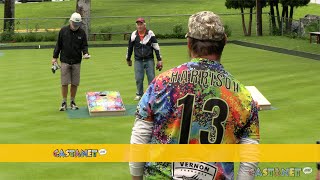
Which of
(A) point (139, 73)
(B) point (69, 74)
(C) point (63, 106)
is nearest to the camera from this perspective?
(B) point (69, 74)

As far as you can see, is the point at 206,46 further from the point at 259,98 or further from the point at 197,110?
the point at 259,98

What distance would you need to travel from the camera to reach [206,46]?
3213mm

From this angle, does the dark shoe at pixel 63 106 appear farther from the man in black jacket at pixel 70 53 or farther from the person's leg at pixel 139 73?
the person's leg at pixel 139 73

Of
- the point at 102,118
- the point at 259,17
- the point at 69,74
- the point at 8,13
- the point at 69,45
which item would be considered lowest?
the point at 102,118

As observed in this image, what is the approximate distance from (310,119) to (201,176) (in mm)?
8105

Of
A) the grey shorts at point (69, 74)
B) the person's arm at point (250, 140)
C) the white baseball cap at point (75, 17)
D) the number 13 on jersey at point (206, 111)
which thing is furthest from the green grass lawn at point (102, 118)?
the number 13 on jersey at point (206, 111)

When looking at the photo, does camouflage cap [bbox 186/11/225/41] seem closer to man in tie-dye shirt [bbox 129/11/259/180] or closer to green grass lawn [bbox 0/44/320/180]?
man in tie-dye shirt [bbox 129/11/259/180]

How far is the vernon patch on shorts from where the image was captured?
10.6 feet

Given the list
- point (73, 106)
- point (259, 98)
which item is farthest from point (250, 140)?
point (73, 106)

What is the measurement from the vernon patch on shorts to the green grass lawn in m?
4.09

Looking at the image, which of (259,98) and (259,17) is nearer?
(259,98)

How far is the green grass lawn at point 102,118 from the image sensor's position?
25.8 ft

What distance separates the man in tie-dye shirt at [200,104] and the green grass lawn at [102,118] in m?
4.10

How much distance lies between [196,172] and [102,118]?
8277mm
